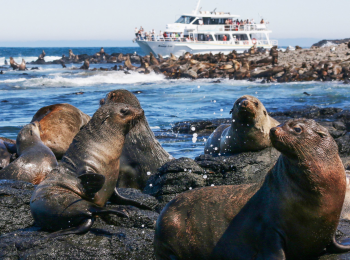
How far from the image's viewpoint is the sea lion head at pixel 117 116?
4590 mm

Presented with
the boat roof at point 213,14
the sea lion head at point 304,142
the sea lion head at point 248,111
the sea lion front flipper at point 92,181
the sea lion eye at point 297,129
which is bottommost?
the sea lion front flipper at point 92,181

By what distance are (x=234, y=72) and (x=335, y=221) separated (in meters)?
31.0

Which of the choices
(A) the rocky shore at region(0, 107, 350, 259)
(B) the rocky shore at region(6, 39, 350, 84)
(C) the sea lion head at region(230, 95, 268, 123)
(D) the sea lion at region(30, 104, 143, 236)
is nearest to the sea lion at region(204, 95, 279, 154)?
(C) the sea lion head at region(230, 95, 268, 123)

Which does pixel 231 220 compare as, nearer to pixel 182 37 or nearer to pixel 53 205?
pixel 53 205

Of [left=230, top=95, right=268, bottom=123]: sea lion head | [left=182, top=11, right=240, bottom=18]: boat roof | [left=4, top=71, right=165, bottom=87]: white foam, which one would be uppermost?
[left=182, top=11, right=240, bottom=18]: boat roof

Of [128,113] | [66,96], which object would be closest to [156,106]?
[66,96]

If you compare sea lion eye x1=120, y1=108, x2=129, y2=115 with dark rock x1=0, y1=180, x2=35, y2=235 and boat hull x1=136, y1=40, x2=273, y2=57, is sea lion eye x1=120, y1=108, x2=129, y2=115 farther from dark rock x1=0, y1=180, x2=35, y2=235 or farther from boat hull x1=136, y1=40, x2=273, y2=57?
boat hull x1=136, y1=40, x2=273, y2=57

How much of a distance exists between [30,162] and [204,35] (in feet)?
169

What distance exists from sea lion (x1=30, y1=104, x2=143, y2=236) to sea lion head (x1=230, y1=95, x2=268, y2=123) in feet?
6.99

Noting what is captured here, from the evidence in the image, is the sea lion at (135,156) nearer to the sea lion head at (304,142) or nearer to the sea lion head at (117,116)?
the sea lion head at (117,116)

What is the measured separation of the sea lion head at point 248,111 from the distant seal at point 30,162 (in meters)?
2.98

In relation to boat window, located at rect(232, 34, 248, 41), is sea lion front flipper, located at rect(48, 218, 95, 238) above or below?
below

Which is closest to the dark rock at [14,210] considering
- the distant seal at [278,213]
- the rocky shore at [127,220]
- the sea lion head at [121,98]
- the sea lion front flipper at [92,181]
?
the rocky shore at [127,220]

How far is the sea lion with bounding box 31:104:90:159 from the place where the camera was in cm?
804
